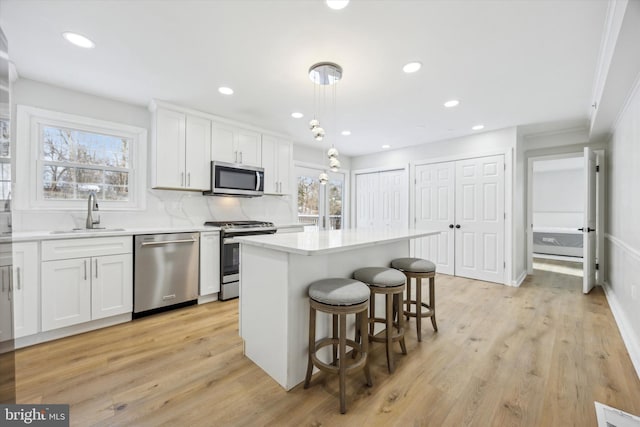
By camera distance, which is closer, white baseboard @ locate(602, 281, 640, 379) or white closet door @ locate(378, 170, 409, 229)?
white baseboard @ locate(602, 281, 640, 379)

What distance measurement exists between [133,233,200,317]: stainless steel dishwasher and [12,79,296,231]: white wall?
2.02ft

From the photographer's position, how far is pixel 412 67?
7.84 ft

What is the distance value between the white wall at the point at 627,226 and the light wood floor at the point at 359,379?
0.70 ft

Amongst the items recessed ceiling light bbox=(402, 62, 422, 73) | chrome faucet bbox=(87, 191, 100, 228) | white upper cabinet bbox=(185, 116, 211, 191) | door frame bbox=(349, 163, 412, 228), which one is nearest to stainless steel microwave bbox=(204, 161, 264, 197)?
white upper cabinet bbox=(185, 116, 211, 191)

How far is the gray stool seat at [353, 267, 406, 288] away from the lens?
6.43 feet

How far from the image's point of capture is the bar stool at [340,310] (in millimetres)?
1565

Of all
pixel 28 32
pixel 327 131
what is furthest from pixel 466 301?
pixel 28 32

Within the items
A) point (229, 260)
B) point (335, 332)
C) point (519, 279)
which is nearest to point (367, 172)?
point (519, 279)

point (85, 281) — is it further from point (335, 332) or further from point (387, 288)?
point (387, 288)

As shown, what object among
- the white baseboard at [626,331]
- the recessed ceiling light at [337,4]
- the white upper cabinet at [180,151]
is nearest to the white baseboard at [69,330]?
the white upper cabinet at [180,151]

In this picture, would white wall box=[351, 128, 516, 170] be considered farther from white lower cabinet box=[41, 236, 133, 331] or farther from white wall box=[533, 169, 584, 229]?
white wall box=[533, 169, 584, 229]

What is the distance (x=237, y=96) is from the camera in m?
3.04

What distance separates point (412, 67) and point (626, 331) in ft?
10.2

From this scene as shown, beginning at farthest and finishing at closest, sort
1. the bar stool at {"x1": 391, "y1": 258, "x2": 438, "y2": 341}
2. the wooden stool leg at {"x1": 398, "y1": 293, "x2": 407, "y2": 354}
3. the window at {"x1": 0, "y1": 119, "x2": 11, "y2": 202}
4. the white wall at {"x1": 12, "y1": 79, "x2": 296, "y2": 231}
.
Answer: the white wall at {"x1": 12, "y1": 79, "x2": 296, "y2": 231}
the bar stool at {"x1": 391, "y1": 258, "x2": 438, "y2": 341}
the wooden stool leg at {"x1": 398, "y1": 293, "x2": 407, "y2": 354}
the window at {"x1": 0, "y1": 119, "x2": 11, "y2": 202}
